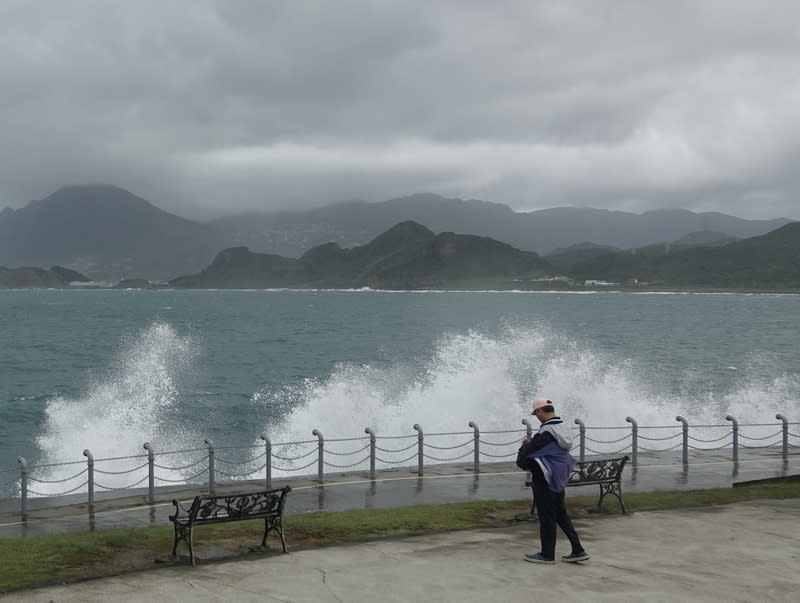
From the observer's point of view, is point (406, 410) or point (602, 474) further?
point (406, 410)

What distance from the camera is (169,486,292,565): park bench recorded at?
35.0 ft

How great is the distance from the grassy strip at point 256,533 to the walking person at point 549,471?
2.52 metres

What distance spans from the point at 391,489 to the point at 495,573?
713 cm

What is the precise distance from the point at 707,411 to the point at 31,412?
107 feet

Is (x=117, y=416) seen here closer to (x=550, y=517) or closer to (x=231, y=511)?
(x=231, y=511)

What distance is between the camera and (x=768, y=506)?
14109 mm

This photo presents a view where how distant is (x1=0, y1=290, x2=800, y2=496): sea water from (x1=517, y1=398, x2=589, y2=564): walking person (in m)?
20.6

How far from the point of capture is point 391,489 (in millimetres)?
16750

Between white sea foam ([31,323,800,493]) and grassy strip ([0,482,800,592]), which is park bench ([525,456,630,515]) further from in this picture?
white sea foam ([31,323,800,493])

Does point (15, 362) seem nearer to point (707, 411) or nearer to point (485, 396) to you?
point (485, 396)

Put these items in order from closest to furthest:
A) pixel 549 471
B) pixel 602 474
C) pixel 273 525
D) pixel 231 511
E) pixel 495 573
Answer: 1. pixel 495 573
2. pixel 549 471
3. pixel 231 511
4. pixel 273 525
5. pixel 602 474

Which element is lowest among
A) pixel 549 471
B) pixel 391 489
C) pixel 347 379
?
pixel 347 379

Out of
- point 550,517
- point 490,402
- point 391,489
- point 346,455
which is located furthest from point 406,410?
point 550,517

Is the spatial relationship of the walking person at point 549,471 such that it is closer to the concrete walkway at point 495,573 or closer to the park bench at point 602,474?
the concrete walkway at point 495,573
